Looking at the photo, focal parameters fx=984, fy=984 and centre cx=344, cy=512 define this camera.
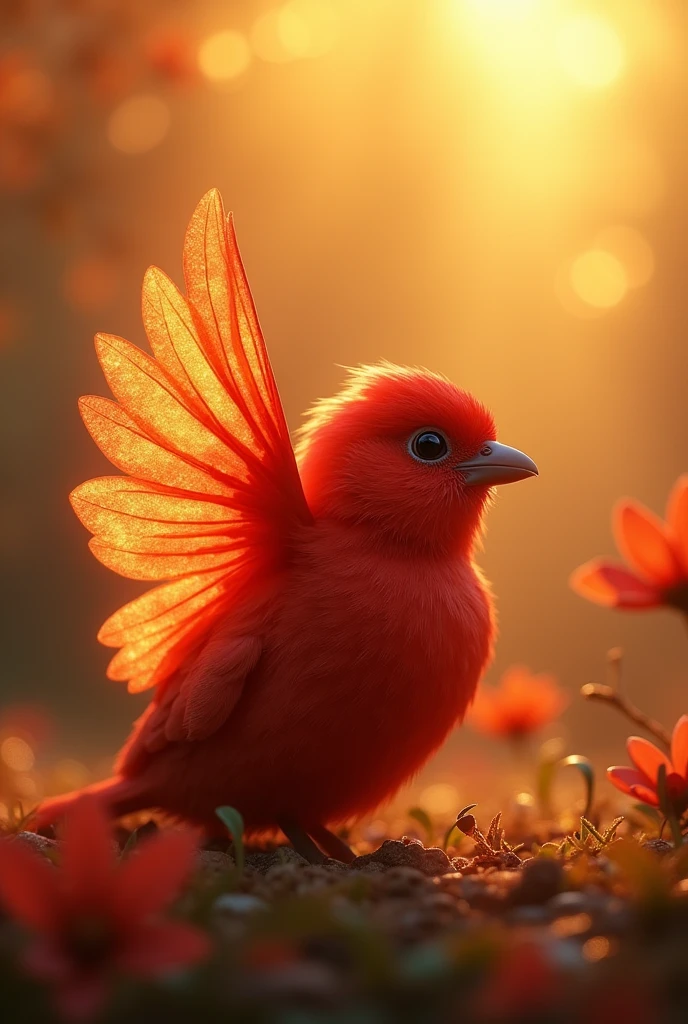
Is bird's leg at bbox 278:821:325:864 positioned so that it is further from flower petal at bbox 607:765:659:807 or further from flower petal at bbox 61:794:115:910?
flower petal at bbox 61:794:115:910

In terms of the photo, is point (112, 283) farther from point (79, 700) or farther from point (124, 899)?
point (124, 899)

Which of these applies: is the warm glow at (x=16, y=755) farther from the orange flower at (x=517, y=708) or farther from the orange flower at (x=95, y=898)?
the orange flower at (x=95, y=898)

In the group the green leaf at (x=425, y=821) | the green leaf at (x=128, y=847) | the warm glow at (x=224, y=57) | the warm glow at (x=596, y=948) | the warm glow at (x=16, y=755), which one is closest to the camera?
the warm glow at (x=596, y=948)

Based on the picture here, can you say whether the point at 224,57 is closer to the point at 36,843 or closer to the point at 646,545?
the point at 646,545

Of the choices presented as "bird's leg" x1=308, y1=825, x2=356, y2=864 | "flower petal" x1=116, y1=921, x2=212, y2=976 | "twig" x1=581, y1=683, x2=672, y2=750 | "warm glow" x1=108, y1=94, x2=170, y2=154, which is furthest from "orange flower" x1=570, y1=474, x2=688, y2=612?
"warm glow" x1=108, y1=94, x2=170, y2=154

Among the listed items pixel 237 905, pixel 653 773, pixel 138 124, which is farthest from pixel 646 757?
pixel 138 124

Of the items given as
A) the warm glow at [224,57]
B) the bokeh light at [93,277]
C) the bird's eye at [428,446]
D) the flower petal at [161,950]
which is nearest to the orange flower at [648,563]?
the bird's eye at [428,446]
